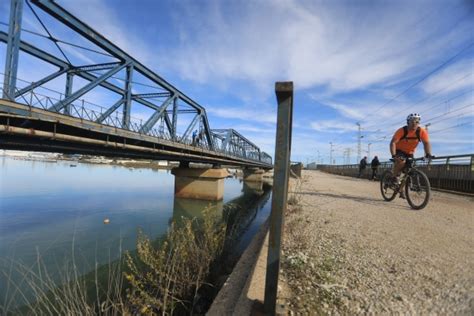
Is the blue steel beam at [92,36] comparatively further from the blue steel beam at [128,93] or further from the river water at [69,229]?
the river water at [69,229]

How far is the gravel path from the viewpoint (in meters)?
2.05

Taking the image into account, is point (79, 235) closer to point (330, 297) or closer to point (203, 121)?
point (330, 297)

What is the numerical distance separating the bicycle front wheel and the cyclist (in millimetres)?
373

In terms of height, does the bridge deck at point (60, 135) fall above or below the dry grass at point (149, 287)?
above

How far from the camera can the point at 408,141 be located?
20.4 ft

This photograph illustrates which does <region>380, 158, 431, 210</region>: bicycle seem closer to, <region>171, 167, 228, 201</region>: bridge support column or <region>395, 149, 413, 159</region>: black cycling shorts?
<region>395, 149, 413, 159</region>: black cycling shorts

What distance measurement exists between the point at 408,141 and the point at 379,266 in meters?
4.60

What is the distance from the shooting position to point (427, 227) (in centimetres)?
430

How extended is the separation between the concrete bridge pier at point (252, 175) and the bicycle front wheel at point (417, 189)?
47878mm

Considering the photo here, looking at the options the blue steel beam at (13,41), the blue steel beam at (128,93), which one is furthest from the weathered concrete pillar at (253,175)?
the blue steel beam at (13,41)

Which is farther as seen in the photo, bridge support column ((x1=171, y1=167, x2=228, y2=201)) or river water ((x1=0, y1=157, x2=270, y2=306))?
bridge support column ((x1=171, y1=167, x2=228, y2=201))

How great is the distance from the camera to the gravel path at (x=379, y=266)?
2049mm

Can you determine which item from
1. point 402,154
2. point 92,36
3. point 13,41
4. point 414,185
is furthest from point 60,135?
point 414,185

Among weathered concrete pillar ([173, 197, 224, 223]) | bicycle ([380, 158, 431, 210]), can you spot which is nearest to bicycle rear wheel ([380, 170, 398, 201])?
bicycle ([380, 158, 431, 210])
